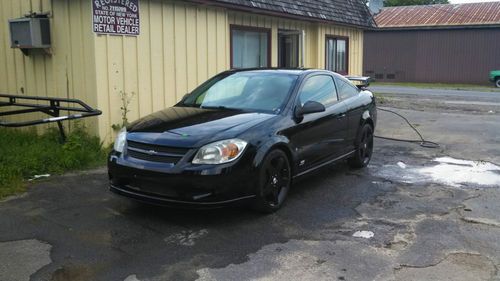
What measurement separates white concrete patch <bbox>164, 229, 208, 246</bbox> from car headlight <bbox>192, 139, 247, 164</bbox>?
68 cm

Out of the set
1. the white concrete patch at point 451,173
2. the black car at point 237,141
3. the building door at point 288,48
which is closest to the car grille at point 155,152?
the black car at point 237,141

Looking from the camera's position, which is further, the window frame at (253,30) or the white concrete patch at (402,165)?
the window frame at (253,30)

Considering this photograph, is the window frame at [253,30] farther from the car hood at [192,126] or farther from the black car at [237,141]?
the car hood at [192,126]

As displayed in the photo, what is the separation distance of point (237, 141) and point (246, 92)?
4.78 ft

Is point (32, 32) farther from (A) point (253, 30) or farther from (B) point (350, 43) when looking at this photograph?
(B) point (350, 43)

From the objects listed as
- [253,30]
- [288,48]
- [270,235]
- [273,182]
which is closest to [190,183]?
[270,235]

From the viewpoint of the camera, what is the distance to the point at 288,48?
13922 mm

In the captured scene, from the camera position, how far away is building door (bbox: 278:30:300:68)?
13553 millimetres

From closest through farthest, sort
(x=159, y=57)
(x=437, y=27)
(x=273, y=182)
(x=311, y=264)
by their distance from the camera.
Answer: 1. (x=311, y=264)
2. (x=273, y=182)
3. (x=159, y=57)
4. (x=437, y=27)

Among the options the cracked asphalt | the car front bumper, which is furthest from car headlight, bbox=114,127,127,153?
the cracked asphalt

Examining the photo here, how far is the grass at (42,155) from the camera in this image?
691 centimetres

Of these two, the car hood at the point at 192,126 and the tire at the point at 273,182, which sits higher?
the car hood at the point at 192,126

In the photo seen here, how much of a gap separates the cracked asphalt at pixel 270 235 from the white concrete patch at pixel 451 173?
11 centimetres

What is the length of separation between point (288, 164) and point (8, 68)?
21.1ft
